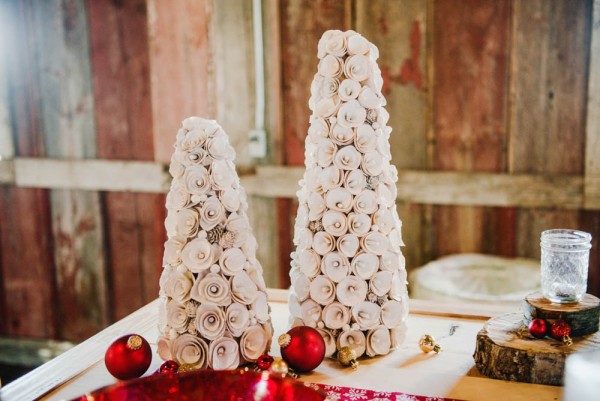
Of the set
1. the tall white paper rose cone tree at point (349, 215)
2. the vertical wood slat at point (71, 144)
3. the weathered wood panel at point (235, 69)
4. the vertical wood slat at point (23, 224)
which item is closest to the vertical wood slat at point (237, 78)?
the weathered wood panel at point (235, 69)

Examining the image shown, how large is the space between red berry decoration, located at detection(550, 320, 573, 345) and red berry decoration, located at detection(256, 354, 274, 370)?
0.51 m

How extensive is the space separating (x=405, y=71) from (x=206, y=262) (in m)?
1.68

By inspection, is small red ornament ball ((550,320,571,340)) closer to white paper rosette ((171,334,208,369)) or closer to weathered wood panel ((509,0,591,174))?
white paper rosette ((171,334,208,369))

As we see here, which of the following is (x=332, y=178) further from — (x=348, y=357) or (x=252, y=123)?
(x=252, y=123)

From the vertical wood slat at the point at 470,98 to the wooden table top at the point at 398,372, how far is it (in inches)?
47.9

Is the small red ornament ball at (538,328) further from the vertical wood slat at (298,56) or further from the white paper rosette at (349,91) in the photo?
the vertical wood slat at (298,56)

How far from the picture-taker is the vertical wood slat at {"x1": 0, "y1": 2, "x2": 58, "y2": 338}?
2949 millimetres

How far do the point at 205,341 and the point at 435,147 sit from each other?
170cm

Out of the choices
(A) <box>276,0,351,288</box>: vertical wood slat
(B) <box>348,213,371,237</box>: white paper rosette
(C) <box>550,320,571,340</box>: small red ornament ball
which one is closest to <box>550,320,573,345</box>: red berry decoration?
(C) <box>550,320,571,340</box>: small red ornament ball

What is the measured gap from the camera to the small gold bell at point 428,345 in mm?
1211

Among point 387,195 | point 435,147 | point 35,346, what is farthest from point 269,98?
point 35,346

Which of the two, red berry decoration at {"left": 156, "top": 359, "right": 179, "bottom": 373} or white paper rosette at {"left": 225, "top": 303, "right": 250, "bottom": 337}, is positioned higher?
white paper rosette at {"left": 225, "top": 303, "right": 250, "bottom": 337}

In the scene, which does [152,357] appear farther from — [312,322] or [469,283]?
[469,283]

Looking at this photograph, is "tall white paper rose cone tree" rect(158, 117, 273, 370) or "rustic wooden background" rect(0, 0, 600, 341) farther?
"rustic wooden background" rect(0, 0, 600, 341)
